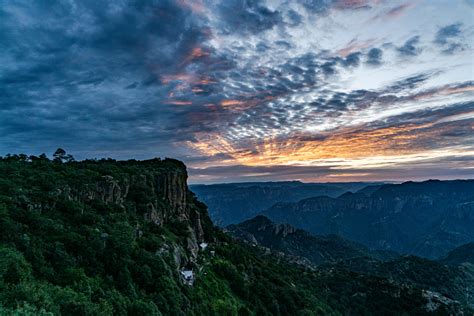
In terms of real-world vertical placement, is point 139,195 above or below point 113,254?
above

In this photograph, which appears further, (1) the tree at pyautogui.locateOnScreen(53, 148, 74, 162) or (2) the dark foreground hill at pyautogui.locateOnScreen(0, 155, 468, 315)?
(1) the tree at pyautogui.locateOnScreen(53, 148, 74, 162)

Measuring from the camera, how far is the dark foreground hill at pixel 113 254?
1012 inches

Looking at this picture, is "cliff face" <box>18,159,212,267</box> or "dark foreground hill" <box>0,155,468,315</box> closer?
"dark foreground hill" <box>0,155,468,315</box>

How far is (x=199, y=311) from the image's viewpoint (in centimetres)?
4512

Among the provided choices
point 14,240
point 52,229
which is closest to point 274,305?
point 52,229

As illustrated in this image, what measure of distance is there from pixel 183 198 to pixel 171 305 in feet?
184

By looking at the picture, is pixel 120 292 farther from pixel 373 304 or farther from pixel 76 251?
pixel 373 304

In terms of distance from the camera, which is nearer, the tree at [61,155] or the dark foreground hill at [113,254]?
the dark foreground hill at [113,254]

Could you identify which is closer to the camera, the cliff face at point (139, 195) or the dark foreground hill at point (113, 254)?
the dark foreground hill at point (113, 254)

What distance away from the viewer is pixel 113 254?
125 ft

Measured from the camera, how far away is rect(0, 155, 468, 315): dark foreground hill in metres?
25.7

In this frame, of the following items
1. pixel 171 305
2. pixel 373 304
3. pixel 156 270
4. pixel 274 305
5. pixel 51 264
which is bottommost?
pixel 373 304

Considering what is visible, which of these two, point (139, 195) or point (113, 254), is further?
point (139, 195)

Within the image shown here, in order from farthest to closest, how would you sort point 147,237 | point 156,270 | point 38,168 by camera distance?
point 38,168
point 147,237
point 156,270
